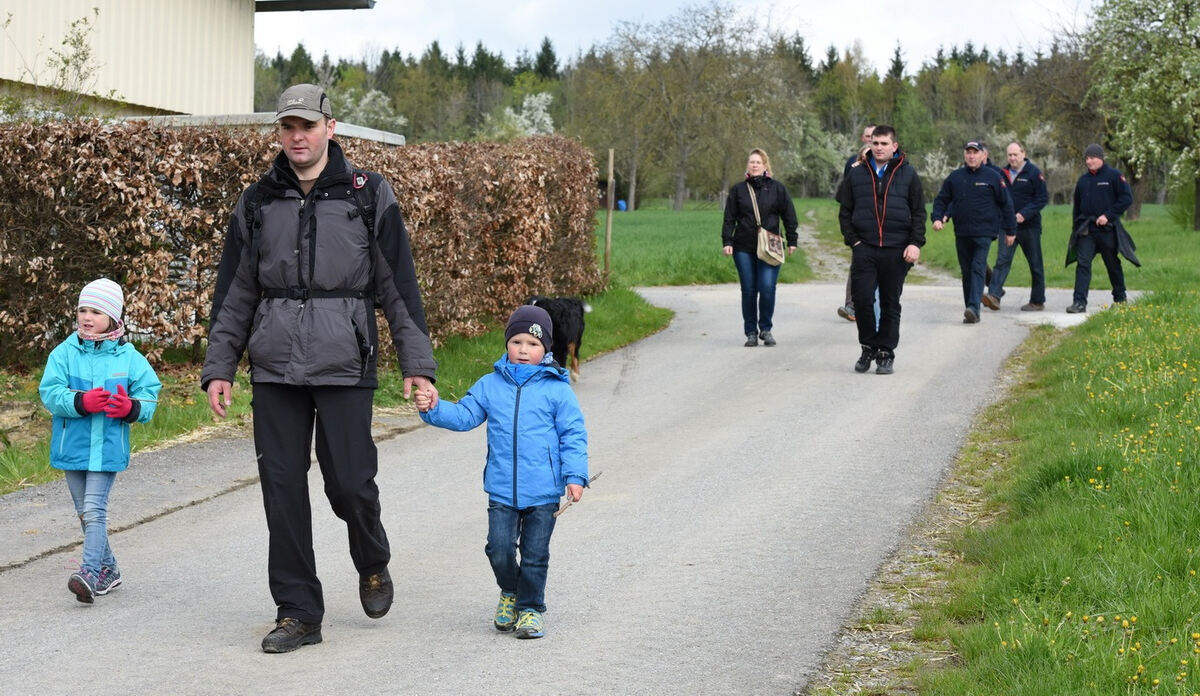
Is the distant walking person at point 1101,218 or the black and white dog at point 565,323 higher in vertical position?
the distant walking person at point 1101,218

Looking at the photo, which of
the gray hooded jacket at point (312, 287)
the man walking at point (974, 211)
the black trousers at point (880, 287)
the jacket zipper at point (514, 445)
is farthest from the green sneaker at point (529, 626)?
the man walking at point (974, 211)

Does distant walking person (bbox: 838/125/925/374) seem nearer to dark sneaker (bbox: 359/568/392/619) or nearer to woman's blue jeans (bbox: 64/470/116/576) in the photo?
dark sneaker (bbox: 359/568/392/619)

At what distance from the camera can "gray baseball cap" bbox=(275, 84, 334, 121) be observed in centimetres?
549

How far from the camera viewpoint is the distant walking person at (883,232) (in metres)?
13.2

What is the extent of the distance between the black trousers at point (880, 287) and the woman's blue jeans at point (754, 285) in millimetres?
1731

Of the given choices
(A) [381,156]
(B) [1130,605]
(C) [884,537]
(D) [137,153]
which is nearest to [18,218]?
(D) [137,153]

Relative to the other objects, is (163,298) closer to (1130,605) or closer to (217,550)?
(217,550)

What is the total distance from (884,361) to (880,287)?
0.71 m

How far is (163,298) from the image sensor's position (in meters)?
11.0

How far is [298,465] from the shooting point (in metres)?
5.66

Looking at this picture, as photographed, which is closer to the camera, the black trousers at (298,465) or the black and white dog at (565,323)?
the black trousers at (298,465)

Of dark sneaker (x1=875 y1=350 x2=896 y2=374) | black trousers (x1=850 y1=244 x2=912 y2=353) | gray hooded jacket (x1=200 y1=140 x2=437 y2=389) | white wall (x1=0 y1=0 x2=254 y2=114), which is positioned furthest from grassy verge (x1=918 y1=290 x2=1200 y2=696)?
white wall (x1=0 y1=0 x2=254 y2=114)

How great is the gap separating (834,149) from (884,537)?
111 meters

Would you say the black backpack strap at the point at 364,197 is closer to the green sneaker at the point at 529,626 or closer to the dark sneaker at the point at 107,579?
the green sneaker at the point at 529,626
